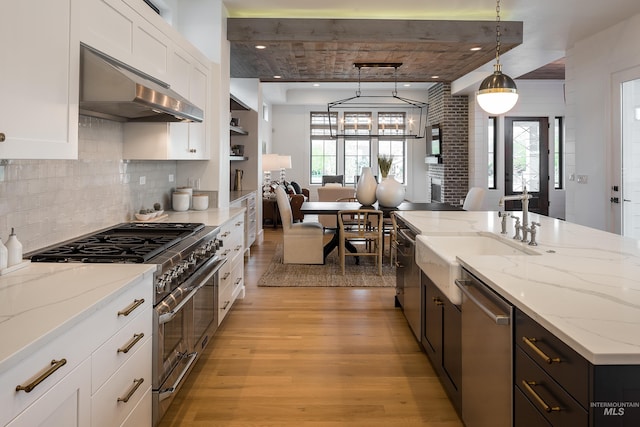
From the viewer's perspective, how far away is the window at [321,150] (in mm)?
13242

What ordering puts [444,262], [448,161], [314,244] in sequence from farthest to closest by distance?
1. [448,161]
2. [314,244]
3. [444,262]

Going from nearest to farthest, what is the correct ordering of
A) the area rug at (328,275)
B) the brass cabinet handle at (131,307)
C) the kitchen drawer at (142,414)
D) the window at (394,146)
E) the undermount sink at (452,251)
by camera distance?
the brass cabinet handle at (131,307) < the kitchen drawer at (142,414) < the undermount sink at (452,251) < the area rug at (328,275) < the window at (394,146)

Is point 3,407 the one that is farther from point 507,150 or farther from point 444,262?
point 507,150

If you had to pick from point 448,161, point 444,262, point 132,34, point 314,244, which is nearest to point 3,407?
point 444,262

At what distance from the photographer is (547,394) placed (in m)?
1.38

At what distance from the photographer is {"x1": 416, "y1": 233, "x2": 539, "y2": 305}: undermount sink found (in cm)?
231

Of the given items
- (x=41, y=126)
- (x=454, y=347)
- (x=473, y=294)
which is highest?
(x=41, y=126)

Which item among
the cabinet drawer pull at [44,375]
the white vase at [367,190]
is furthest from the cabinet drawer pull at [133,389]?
the white vase at [367,190]

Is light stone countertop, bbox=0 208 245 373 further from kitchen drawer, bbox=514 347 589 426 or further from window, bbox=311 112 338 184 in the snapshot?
window, bbox=311 112 338 184

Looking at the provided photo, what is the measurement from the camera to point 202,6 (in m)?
4.76

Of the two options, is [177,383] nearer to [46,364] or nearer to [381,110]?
[46,364]

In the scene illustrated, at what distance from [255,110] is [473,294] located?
6.24 meters

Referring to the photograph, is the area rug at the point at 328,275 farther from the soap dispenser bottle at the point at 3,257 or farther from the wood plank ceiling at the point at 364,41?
the soap dispenser bottle at the point at 3,257

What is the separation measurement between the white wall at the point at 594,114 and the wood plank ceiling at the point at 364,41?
50.2 inches
